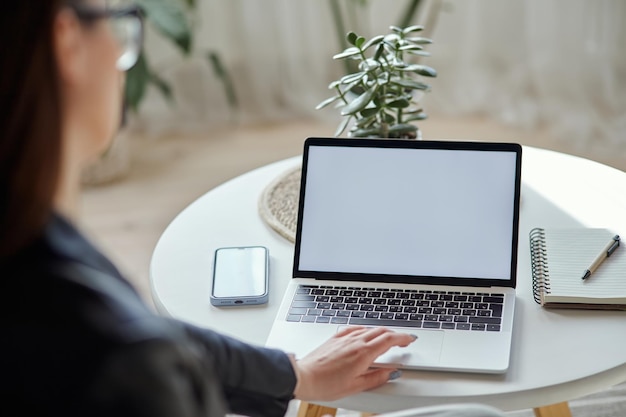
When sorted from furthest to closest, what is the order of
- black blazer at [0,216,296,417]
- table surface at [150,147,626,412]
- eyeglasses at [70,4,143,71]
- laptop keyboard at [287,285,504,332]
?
laptop keyboard at [287,285,504,332], table surface at [150,147,626,412], eyeglasses at [70,4,143,71], black blazer at [0,216,296,417]

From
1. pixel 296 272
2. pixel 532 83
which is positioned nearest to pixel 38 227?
pixel 296 272

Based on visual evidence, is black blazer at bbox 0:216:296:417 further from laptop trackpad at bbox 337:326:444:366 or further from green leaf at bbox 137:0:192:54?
green leaf at bbox 137:0:192:54

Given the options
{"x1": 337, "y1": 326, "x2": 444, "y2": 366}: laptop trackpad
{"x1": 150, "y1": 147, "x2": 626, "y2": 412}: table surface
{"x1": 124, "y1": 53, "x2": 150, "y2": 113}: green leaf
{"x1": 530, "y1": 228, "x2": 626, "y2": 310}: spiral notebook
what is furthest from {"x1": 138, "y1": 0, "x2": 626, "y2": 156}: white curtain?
{"x1": 337, "y1": 326, "x2": 444, "y2": 366}: laptop trackpad

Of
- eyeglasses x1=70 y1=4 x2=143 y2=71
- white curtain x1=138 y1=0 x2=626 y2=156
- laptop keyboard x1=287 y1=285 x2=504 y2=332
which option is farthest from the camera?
white curtain x1=138 y1=0 x2=626 y2=156

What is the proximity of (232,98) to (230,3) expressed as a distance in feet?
1.11

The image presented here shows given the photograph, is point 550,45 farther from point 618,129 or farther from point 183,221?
point 183,221

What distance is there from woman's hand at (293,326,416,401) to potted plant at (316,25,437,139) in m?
0.42

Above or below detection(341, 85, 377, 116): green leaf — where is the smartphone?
below

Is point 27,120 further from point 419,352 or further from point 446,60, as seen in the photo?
point 446,60

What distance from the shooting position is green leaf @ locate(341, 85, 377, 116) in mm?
1320

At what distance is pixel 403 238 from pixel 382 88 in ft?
0.89

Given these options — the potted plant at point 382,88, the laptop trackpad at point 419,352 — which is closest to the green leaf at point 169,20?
the potted plant at point 382,88

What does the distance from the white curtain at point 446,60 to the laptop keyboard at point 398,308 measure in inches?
71.8

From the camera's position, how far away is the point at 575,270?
1.15 m
